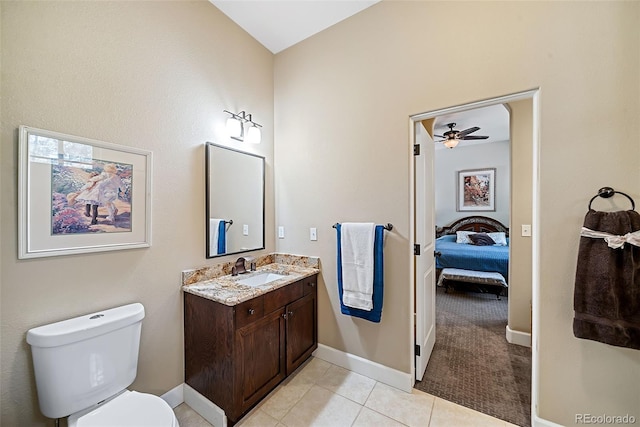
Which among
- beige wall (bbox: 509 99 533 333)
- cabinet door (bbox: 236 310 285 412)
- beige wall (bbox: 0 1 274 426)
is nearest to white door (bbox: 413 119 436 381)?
beige wall (bbox: 509 99 533 333)

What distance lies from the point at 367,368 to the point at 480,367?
100 cm

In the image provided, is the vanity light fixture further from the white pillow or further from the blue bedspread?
the white pillow

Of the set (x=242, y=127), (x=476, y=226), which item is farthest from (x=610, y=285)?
(x=476, y=226)

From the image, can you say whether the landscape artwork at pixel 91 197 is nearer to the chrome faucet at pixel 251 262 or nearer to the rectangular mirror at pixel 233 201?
the rectangular mirror at pixel 233 201

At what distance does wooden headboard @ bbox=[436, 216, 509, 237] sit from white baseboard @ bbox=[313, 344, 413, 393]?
457 cm

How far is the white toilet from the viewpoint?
114 centimetres

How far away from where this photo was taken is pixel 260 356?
5.55 ft

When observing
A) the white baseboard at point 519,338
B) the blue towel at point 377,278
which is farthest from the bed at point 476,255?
the blue towel at point 377,278

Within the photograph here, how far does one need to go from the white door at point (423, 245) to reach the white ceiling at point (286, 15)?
46.2 inches

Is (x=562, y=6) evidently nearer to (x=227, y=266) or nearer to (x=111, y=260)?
(x=227, y=266)

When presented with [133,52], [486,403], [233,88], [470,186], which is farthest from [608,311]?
[470,186]

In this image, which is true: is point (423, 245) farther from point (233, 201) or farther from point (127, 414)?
point (127, 414)

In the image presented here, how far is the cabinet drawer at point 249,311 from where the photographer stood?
1.52 meters

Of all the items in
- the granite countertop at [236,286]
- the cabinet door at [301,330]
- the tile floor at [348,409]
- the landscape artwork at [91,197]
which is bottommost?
the tile floor at [348,409]
